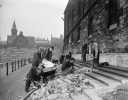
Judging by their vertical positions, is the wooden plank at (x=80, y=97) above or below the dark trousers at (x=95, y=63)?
below

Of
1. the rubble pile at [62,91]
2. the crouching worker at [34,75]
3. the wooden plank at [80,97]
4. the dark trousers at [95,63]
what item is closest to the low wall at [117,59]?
the dark trousers at [95,63]

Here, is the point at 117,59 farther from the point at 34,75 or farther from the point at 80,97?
the point at 34,75

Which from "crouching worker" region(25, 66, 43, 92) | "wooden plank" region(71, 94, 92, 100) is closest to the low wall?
"wooden plank" region(71, 94, 92, 100)

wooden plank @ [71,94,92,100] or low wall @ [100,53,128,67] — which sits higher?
low wall @ [100,53,128,67]

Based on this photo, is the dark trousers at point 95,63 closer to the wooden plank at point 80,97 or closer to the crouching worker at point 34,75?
the wooden plank at point 80,97

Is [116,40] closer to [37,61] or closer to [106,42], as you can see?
[106,42]

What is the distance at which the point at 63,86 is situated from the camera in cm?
420

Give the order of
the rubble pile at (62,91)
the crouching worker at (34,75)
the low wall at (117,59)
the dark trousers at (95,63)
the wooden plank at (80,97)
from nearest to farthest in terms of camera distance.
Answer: the wooden plank at (80,97) → the rubble pile at (62,91) → the crouching worker at (34,75) → the low wall at (117,59) → the dark trousers at (95,63)

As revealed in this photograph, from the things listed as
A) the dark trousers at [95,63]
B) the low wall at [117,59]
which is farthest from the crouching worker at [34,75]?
the low wall at [117,59]

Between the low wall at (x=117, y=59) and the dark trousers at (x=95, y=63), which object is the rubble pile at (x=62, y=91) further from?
the low wall at (x=117, y=59)

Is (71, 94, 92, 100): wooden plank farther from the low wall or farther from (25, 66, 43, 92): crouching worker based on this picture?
the low wall

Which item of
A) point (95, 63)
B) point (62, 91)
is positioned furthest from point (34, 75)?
point (95, 63)

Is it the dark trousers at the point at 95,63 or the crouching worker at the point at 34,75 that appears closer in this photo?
the crouching worker at the point at 34,75

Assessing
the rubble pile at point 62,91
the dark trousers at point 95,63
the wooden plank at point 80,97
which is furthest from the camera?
the dark trousers at point 95,63
